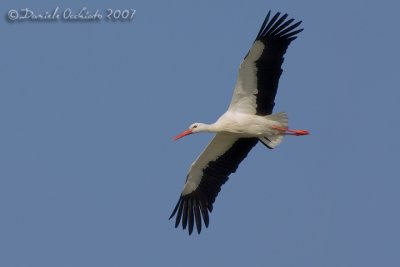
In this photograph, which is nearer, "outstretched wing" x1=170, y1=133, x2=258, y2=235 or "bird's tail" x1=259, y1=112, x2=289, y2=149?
"bird's tail" x1=259, y1=112, x2=289, y2=149

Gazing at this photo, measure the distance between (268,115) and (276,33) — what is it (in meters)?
1.28

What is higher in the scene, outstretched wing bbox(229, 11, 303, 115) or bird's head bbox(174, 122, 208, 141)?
outstretched wing bbox(229, 11, 303, 115)

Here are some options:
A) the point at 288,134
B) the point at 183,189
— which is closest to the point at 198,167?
the point at 183,189

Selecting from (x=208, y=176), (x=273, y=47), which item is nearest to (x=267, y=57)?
(x=273, y=47)

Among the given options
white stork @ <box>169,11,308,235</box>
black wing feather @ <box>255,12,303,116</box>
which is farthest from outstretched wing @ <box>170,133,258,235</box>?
black wing feather @ <box>255,12,303,116</box>

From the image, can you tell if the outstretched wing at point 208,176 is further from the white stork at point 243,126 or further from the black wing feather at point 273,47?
the black wing feather at point 273,47

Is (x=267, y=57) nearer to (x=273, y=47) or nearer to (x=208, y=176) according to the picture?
(x=273, y=47)

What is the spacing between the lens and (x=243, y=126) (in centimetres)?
1686

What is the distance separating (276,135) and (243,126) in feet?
1.90

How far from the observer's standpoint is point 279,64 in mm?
16594

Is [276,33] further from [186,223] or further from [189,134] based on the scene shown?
[186,223]

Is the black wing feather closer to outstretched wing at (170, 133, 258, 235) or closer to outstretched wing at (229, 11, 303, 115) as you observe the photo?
outstretched wing at (229, 11, 303, 115)

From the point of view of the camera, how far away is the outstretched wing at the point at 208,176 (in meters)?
17.7

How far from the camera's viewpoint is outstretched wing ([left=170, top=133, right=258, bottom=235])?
58.0ft
